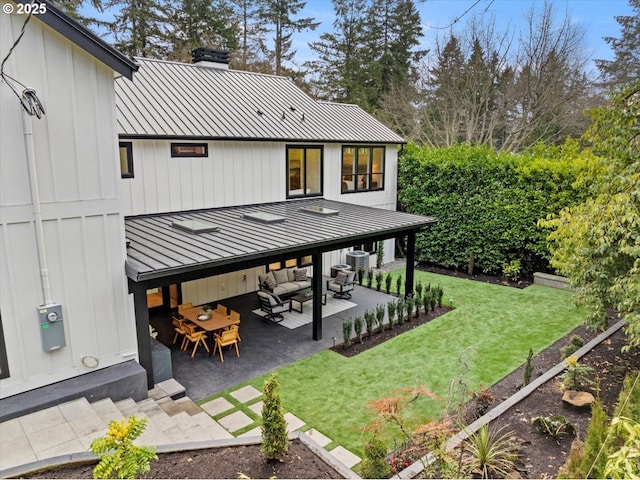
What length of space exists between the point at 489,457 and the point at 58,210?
268 inches

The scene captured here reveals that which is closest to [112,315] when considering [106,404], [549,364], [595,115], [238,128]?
[106,404]

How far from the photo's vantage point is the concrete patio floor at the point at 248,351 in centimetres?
811

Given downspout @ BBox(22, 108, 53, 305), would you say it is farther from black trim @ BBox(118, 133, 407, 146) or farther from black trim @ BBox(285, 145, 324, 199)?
black trim @ BBox(285, 145, 324, 199)

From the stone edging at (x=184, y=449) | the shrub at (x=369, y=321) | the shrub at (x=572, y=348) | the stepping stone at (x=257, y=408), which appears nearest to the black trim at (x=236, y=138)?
the shrub at (x=369, y=321)

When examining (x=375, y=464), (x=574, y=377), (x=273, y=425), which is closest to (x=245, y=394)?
(x=273, y=425)

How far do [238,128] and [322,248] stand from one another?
4722 mm

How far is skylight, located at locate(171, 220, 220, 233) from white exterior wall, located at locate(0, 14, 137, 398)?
87.2 inches

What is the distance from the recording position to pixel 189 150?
36.1ft

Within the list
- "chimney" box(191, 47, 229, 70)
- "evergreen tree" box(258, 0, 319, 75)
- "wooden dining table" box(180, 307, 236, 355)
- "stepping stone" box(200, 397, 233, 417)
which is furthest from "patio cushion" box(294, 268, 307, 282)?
"evergreen tree" box(258, 0, 319, 75)

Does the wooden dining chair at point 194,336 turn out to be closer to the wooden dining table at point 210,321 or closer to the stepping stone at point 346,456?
the wooden dining table at point 210,321

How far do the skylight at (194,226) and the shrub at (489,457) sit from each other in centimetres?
644

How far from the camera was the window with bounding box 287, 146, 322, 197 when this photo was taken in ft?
44.5

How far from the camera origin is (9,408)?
19.4 ft

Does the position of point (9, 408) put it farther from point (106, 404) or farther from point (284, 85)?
point (284, 85)
